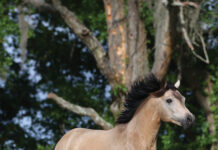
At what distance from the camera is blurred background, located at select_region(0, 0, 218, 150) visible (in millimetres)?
10234

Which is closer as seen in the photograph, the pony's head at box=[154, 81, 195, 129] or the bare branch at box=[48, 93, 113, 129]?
the pony's head at box=[154, 81, 195, 129]

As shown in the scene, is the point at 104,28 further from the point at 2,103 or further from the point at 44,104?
the point at 2,103

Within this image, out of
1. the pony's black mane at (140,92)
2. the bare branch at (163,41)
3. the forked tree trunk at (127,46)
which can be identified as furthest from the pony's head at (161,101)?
the forked tree trunk at (127,46)

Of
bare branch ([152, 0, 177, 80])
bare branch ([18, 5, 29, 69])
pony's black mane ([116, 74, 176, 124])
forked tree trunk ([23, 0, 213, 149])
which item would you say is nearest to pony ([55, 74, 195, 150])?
pony's black mane ([116, 74, 176, 124])

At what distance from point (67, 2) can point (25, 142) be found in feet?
19.5

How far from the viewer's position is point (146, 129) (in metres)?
5.42

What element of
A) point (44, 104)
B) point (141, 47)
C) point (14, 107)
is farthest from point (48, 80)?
point (141, 47)

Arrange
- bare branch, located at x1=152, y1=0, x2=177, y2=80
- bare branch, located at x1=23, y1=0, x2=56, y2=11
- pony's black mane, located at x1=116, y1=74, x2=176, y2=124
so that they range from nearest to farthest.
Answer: pony's black mane, located at x1=116, y1=74, x2=176, y2=124
bare branch, located at x1=152, y1=0, x2=177, y2=80
bare branch, located at x1=23, y1=0, x2=56, y2=11

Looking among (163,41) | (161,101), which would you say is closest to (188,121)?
(161,101)

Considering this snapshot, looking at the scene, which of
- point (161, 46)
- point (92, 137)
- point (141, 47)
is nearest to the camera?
point (92, 137)

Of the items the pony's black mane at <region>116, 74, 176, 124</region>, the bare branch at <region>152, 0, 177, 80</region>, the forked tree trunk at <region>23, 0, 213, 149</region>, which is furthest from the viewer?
the forked tree trunk at <region>23, 0, 213, 149</region>

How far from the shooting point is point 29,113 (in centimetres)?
1766

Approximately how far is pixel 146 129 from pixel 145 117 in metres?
0.16

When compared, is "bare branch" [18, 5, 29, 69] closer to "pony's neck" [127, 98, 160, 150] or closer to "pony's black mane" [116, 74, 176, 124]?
"pony's black mane" [116, 74, 176, 124]
